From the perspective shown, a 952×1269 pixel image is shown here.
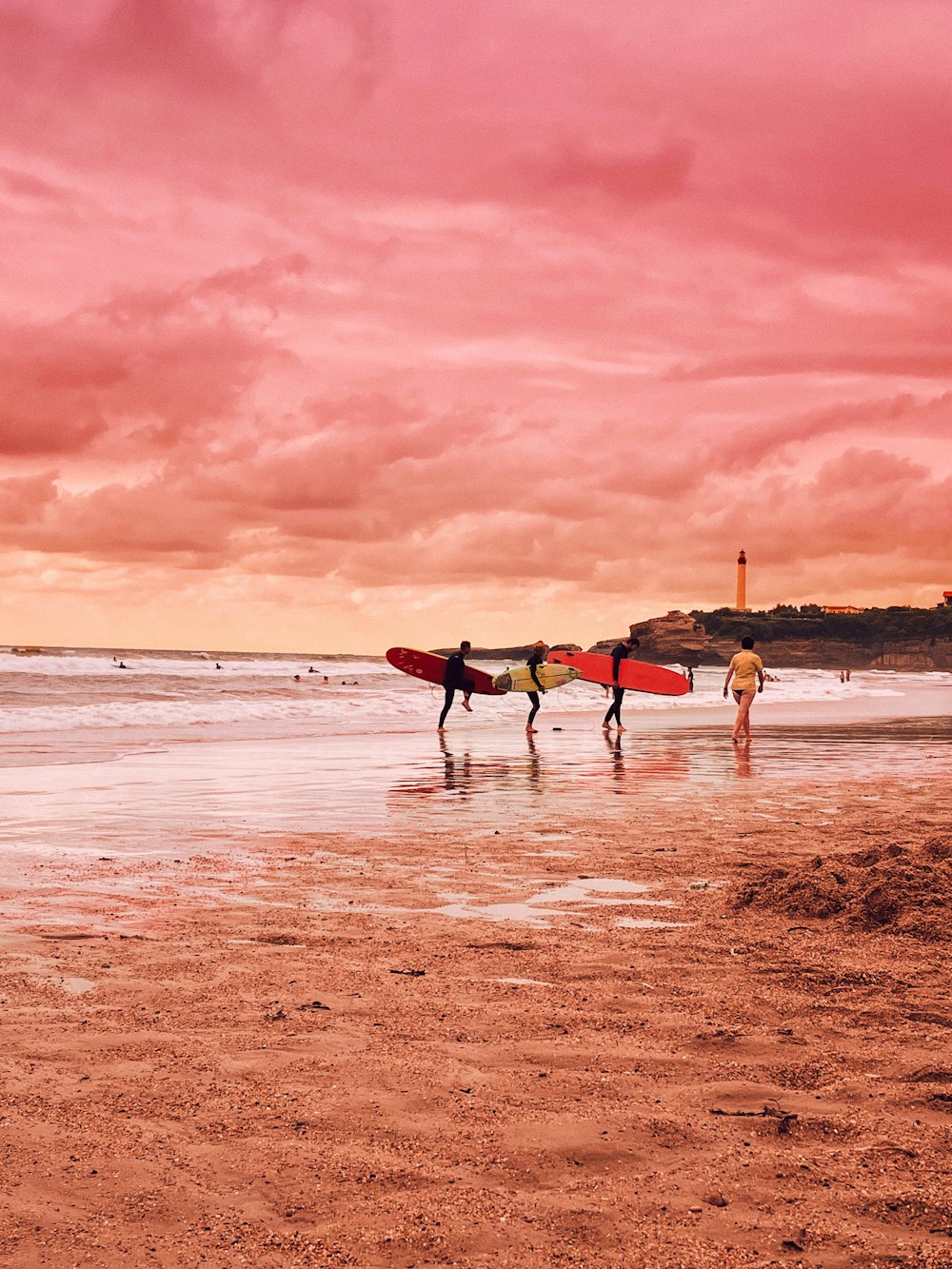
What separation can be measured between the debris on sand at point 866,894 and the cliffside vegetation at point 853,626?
141 meters

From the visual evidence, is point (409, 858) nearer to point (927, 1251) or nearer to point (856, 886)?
point (856, 886)

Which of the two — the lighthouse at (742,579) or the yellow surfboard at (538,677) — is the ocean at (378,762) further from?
the lighthouse at (742,579)

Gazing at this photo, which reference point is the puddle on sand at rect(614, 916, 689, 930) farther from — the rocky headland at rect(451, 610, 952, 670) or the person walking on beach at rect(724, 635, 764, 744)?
the rocky headland at rect(451, 610, 952, 670)

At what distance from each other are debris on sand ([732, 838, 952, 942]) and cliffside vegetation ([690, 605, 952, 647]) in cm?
14128

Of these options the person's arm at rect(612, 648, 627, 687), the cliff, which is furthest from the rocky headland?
the person's arm at rect(612, 648, 627, 687)

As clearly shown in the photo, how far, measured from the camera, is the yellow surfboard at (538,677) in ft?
92.5

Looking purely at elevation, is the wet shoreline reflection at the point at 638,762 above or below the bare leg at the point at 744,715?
below

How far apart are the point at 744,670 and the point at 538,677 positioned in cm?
782

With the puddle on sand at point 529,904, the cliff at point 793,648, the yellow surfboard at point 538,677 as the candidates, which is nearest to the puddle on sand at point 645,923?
the puddle on sand at point 529,904

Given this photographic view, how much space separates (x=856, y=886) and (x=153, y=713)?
23571 millimetres

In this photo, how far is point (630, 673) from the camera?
3142 cm

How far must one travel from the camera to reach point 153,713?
27375 mm

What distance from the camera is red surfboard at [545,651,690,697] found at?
3075cm

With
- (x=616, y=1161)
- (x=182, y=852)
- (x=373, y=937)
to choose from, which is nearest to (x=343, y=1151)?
(x=616, y=1161)
